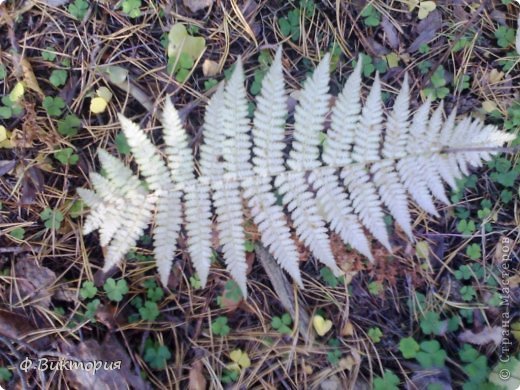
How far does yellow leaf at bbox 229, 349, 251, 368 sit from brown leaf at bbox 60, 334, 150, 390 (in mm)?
471

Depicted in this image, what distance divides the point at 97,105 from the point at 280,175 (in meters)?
1.14

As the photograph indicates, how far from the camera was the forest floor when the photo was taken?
269cm

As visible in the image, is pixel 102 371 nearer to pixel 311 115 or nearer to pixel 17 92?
pixel 17 92

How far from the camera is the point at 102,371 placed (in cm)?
257

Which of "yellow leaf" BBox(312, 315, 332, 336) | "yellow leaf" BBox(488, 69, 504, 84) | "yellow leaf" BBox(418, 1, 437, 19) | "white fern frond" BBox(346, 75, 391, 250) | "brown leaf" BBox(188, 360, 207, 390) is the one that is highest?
"yellow leaf" BBox(418, 1, 437, 19)

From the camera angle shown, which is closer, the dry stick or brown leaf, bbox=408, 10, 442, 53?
the dry stick

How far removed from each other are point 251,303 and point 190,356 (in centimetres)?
44

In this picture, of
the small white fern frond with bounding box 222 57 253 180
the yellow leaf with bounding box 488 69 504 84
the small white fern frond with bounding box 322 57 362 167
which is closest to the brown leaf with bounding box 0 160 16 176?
the small white fern frond with bounding box 222 57 253 180

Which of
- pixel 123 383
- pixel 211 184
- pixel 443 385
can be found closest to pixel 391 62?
pixel 211 184

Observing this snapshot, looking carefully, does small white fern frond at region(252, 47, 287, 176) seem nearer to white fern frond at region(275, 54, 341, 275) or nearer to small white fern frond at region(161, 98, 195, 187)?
white fern frond at region(275, 54, 341, 275)

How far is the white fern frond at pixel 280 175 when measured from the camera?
7.46 feet

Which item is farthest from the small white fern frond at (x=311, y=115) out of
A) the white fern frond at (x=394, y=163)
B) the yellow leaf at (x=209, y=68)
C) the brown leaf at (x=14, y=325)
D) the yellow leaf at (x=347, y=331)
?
the brown leaf at (x=14, y=325)

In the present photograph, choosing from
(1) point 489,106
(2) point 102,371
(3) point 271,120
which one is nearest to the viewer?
(3) point 271,120

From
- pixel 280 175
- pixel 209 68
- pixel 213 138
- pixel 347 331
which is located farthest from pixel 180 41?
pixel 347 331
